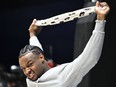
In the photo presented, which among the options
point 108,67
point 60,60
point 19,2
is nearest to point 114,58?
point 108,67

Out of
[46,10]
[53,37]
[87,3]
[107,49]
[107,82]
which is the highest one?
[87,3]

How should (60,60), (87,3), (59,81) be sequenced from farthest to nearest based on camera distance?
(60,60), (87,3), (59,81)

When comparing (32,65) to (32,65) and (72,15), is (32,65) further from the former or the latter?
(72,15)

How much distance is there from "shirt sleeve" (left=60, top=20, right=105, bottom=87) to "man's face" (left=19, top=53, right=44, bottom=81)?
0.41 ft

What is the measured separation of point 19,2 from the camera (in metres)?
5.91

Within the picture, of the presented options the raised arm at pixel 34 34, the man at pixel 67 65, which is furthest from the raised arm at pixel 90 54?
the raised arm at pixel 34 34

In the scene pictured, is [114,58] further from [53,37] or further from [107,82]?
[53,37]

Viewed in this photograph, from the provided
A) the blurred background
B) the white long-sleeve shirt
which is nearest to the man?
the white long-sleeve shirt

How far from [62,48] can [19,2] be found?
3.08 ft

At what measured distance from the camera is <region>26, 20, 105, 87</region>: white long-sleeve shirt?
1.66 meters

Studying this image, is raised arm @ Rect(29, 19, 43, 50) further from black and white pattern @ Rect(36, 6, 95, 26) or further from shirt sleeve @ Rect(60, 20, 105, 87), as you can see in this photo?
shirt sleeve @ Rect(60, 20, 105, 87)

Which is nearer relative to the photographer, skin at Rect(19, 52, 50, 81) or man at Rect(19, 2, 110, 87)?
man at Rect(19, 2, 110, 87)

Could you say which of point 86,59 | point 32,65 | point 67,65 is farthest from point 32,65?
point 86,59

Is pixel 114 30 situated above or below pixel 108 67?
above
